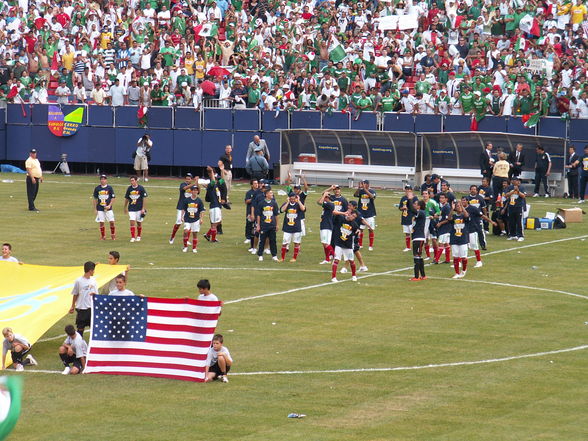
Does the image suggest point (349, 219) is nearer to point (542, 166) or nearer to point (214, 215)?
point (214, 215)

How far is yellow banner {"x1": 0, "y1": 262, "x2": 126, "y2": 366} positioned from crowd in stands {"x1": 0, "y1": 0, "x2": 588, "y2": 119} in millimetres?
26101

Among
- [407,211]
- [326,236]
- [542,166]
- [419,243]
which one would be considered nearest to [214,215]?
[326,236]

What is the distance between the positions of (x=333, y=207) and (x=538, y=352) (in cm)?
973

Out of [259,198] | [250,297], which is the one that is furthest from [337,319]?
[259,198]

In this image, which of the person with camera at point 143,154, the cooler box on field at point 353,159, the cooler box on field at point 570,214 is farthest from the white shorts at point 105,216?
the cooler box on field at point 353,159

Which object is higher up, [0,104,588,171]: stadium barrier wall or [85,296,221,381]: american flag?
[0,104,588,171]: stadium barrier wall

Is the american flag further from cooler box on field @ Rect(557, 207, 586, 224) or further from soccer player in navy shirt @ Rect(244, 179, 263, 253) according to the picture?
cooler box on field @ Rect(557, 207, 586, 224)

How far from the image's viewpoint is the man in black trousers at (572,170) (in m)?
44.2

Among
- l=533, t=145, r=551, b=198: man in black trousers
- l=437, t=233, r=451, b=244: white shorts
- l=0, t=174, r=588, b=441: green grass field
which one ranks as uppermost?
l=533, t=145, r=551, b=198: man in black trousers

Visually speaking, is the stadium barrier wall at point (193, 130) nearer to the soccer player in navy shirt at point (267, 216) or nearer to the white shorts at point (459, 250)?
the soccer player in navy shirt at point (267, 216)

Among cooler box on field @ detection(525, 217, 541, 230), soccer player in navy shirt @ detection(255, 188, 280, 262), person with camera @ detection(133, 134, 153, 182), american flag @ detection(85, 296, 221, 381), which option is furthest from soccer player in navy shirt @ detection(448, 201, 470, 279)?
person with camera @ detection(133, 134, 153, 182)

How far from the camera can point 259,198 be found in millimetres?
33250

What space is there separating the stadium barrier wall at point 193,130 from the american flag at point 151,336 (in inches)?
1099

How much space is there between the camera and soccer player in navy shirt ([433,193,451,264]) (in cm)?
3200
